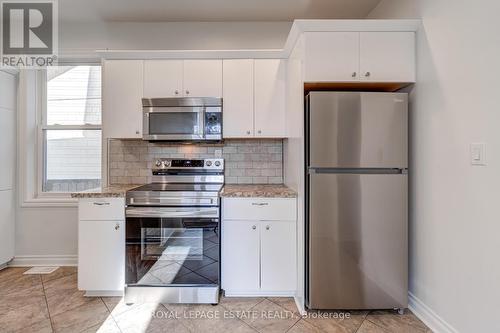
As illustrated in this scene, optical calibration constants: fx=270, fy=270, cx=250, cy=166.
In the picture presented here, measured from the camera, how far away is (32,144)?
3.04 m

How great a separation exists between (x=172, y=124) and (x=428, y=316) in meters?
2.58

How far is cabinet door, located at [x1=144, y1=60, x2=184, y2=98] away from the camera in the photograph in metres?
2.63

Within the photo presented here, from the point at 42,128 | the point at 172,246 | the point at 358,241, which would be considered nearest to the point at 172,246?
the point at 172,246

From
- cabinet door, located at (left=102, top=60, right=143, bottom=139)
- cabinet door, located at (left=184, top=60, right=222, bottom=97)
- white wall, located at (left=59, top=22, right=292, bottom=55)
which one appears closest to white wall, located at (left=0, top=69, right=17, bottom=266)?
white wall, located at (left=59, top=22, right=292, bottom=55)

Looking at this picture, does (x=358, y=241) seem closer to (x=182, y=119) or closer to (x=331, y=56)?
(x=331, y=56)

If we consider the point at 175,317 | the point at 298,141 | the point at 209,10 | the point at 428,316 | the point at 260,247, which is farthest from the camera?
the point at 209,10

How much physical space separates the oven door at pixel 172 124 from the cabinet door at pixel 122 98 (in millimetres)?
113

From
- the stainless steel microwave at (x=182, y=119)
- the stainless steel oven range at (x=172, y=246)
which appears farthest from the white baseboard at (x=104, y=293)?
the stainless steel microwave at (x=182, y=119)

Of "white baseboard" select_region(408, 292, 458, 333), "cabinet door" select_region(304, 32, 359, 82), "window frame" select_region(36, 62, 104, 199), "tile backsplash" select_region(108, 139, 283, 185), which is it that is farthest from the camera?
"window frame" select_region(36, 62, 104, 199)

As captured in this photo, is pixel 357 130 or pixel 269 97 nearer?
pixel 357 130

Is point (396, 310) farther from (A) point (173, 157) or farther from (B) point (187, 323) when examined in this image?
(A) point (173, 157)

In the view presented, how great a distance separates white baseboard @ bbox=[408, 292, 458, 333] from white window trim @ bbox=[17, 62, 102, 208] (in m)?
3.40

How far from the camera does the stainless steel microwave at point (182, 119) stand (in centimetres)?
258

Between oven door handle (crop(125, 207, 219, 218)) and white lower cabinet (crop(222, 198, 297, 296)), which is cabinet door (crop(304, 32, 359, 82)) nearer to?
white lower cabinet (crop(222, 198, 297, 296))
